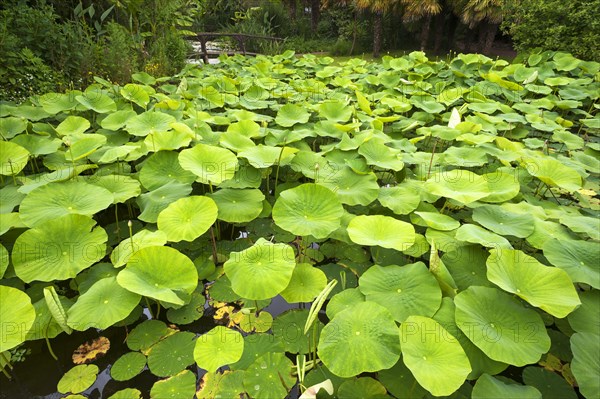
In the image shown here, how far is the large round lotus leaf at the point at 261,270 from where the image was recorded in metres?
1.42

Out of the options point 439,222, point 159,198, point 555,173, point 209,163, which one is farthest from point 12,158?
point 555,173

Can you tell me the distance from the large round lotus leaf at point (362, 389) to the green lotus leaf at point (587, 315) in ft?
2.50

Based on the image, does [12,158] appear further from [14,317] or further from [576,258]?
[576,258]

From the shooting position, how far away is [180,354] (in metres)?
1.52

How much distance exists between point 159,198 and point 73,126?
1350mm

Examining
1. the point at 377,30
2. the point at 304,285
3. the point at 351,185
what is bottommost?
the point at 304,285

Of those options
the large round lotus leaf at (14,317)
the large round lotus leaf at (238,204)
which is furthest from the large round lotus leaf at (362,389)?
the large round lotus leaf at (14,317)

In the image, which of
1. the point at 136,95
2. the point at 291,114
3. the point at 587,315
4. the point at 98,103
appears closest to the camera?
the point at 587,315

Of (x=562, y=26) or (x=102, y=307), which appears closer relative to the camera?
(x=102, y=307)

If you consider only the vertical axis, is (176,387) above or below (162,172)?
below

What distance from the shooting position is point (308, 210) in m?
1.82

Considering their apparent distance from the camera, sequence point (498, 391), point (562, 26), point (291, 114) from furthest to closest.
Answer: point (562, 26)
point (291, 114)
point (498, 391)

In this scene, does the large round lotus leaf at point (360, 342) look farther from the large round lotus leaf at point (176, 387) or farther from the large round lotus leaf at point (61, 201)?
the large round lotus leaf at point (61, 201)

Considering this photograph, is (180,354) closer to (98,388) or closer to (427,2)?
(98,388)
